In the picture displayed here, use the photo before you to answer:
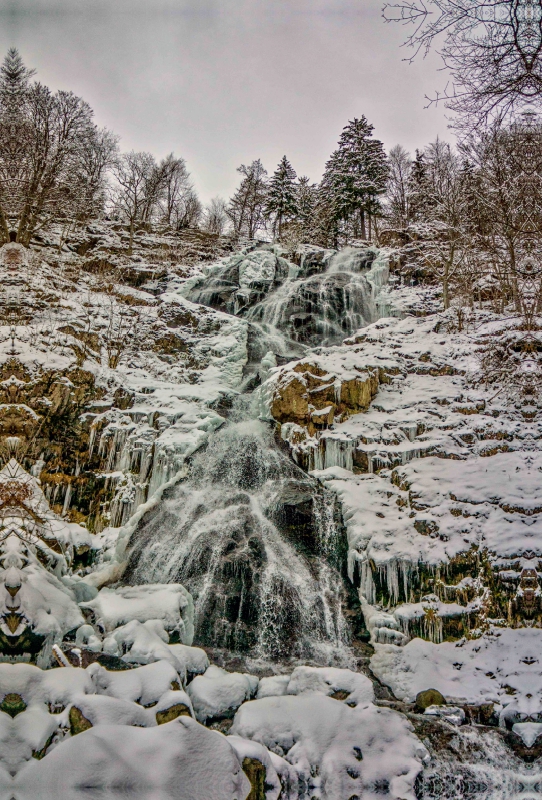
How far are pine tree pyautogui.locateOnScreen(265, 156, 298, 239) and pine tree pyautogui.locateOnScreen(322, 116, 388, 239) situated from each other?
2.12 m

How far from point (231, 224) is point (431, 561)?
34827mm

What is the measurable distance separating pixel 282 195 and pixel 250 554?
77.1ft

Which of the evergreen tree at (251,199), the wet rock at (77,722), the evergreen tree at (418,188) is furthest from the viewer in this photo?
the evergreen tree at (251,199)

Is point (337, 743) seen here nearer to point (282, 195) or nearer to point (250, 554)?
point (250, 554)

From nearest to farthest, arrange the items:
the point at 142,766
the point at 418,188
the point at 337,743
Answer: the point at 142,766, the point at 337,743, the point at 418,188

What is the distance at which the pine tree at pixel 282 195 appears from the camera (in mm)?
27094

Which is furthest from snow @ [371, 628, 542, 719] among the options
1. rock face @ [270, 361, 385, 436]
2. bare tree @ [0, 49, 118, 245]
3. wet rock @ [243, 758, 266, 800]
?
bare tree @ [0, 49, 118, 245]

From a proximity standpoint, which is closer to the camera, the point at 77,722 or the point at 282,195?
the point at 77,722

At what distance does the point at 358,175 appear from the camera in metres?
25.6

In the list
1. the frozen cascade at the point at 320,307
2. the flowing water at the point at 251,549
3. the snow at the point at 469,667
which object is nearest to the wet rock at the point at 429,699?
the snow at the point at 469,667

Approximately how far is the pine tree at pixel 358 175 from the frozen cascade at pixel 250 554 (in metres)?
19.1

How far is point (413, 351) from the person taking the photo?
43.4 ft

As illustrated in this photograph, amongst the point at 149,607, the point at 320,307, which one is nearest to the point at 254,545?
the point at 149,607

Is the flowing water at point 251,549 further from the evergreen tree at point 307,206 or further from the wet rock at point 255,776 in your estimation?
the evergreen tree at point 307,206
